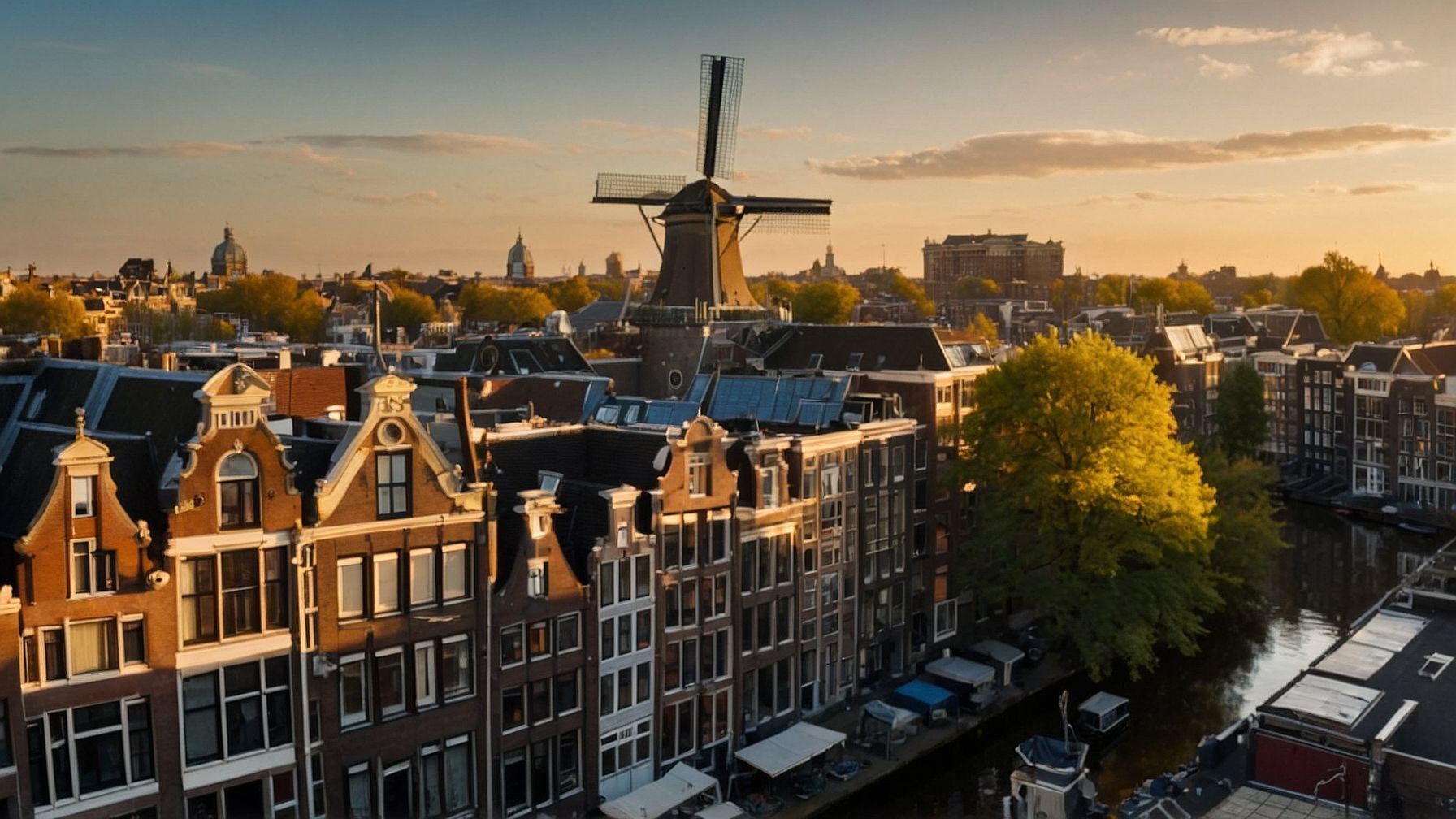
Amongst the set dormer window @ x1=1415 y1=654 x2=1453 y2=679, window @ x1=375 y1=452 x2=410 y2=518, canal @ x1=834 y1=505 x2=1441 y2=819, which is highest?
window @ x1=375 y1=452 x2=410 y2=518

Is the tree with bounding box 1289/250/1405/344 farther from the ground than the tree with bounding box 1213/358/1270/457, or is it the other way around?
the tree with bounding box 1289/250/1405/344

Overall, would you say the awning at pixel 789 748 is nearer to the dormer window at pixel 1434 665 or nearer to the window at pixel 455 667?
the window at pixel 455 667

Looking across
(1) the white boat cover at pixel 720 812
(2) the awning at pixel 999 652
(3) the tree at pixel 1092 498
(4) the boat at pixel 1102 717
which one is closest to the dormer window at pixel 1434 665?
(3) the tree at pixel 1092 498

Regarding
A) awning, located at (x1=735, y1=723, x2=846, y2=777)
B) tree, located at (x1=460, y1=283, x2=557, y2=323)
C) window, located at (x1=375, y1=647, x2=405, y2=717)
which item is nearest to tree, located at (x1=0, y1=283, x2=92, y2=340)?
tree, located at (x1=460, y1=283, x2=557, y2=323)

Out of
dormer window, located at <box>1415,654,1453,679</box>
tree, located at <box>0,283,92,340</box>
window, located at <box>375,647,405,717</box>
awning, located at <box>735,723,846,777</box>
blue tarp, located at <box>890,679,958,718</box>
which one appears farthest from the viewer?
tree, located at <box>0,283,92,340</box>

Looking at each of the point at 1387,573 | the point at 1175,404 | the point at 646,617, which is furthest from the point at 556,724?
the point at 1175,404

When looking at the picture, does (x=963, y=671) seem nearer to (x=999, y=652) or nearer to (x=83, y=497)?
(x=999, y=652)

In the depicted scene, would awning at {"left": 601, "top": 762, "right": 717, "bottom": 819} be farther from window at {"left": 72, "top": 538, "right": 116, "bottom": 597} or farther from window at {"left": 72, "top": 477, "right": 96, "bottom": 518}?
window at {"left": 72, "top": 477, "right": 96, "bottom": 518}
